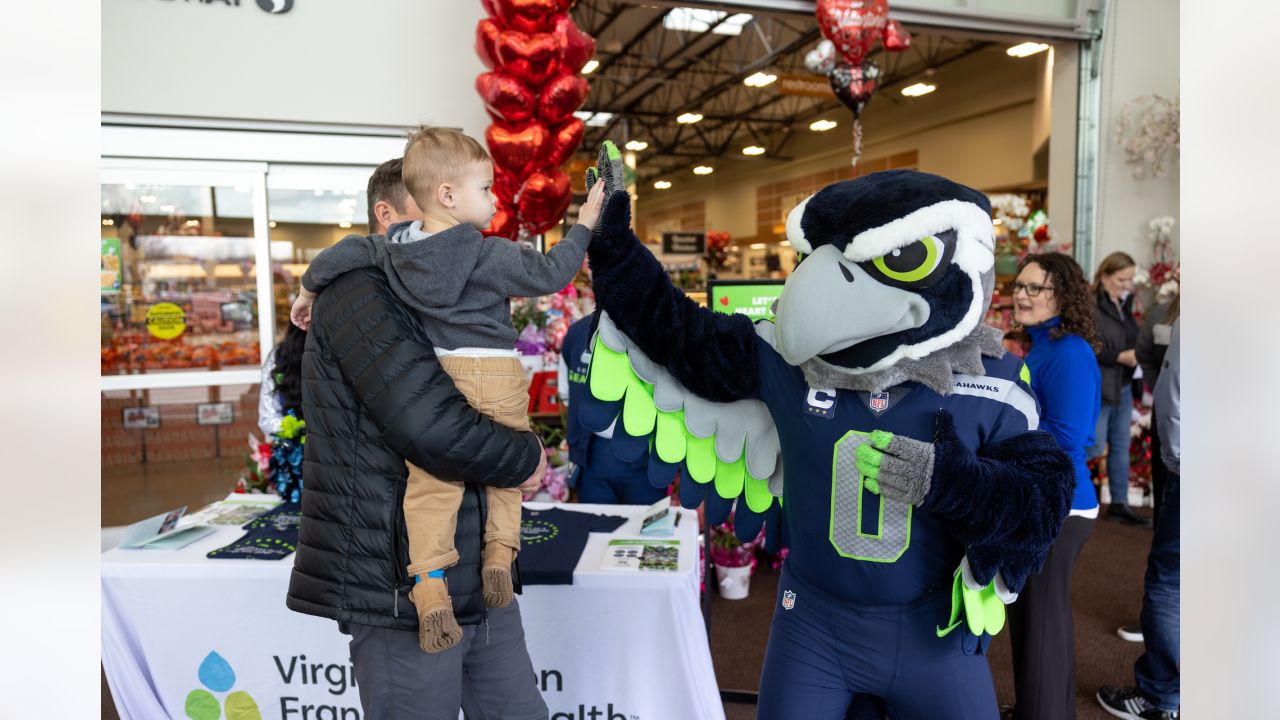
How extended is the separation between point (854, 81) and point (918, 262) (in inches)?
178

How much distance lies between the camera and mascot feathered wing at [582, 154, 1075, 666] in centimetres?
129

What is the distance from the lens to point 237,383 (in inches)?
181

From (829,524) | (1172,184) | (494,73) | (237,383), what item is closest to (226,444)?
(237,383)

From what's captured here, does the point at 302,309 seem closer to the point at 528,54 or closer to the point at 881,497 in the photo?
the point at 881,497

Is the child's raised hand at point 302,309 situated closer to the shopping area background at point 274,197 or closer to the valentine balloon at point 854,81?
the shopping area background at point 274,197

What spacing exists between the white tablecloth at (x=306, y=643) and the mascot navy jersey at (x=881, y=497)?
0.62 meters

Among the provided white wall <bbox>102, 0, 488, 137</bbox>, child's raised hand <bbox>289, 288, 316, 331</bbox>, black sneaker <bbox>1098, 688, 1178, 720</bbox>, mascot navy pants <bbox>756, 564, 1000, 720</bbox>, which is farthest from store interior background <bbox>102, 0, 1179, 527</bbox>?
black sneaker <bbox>1098, 688, 1178, 720</bbox>

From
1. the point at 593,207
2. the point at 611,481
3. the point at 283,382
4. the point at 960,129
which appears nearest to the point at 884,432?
the point at 593,207

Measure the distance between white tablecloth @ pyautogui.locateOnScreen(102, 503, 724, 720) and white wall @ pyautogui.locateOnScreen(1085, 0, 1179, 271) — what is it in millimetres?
5176

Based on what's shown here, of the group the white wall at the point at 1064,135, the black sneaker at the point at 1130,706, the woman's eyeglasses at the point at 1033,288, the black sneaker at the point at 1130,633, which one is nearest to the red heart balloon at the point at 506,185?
the woman's eyeglasses at the point at 1033,288

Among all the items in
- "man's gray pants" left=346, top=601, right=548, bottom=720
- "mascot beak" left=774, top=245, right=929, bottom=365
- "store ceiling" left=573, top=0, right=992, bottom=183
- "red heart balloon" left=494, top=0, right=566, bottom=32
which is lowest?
"man's gray pants" left=346, top=601, right=548, bottom=720

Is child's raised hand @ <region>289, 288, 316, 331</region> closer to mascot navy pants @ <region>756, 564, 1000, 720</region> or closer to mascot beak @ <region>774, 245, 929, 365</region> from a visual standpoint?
mascot beak @ <region>774, 245, 929, 365</region>

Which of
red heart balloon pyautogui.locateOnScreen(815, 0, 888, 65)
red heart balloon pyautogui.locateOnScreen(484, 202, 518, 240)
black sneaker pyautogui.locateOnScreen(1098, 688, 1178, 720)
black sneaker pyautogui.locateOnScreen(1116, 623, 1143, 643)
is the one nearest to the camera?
black sneaker pyautogui.locateOnScreen(1098, 688, 1178, 720)
